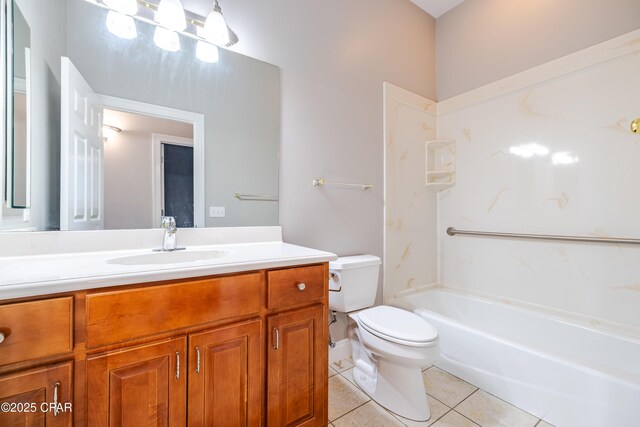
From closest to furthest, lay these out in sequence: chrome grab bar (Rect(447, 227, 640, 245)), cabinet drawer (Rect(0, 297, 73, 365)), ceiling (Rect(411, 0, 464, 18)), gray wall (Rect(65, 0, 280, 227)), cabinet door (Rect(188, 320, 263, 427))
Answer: cabinet drawer (Rect(0, 297, 73, 365)) → cabinet door (Rect(188, 320, 263, 427)) → gray wall (Rect(65, 0, 280, 227)) → chrome grab bar (Rect(447, 227, 640, 245)) → ceiling (Rect(411, 0, 464, 18))

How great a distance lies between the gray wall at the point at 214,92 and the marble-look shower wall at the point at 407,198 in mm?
970

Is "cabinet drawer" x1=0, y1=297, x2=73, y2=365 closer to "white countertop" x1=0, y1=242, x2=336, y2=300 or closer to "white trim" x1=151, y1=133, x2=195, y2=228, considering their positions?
"white countertop" x1=0, y1=242, x2=336, y2=300

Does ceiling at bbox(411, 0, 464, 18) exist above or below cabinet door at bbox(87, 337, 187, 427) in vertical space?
above

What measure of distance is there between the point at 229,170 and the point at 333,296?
0.97 metres

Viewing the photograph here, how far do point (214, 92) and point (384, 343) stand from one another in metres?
1.60

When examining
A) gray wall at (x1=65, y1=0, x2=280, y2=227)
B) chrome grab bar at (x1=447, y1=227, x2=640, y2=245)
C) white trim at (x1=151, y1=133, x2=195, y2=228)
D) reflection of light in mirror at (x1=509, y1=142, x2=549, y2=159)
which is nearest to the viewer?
gray wall at (x1=65, y1=0, x2=280, y2=227)

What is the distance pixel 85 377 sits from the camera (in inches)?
28.0

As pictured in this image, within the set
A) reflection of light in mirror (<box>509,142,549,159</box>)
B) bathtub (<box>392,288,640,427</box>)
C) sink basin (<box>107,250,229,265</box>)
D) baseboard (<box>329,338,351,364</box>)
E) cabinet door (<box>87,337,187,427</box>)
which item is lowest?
baseboard (<box>329,338,351,364</box>)

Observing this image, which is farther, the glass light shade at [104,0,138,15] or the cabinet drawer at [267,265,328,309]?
the glass light shade at [104,0,138,15]

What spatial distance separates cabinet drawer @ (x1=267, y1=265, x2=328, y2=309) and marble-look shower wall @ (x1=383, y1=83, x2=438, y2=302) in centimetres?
108

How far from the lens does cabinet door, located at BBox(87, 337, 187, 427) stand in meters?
0.73

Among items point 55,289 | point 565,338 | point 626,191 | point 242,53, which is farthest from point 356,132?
point 565,338

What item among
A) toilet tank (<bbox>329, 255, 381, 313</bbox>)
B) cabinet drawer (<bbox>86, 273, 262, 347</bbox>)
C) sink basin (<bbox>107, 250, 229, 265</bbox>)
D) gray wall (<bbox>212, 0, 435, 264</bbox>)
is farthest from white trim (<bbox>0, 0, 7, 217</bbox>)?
toilet tank (<bbox>329, 255, 381, 313</bbox>)

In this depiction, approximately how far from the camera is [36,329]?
0.66 metres
